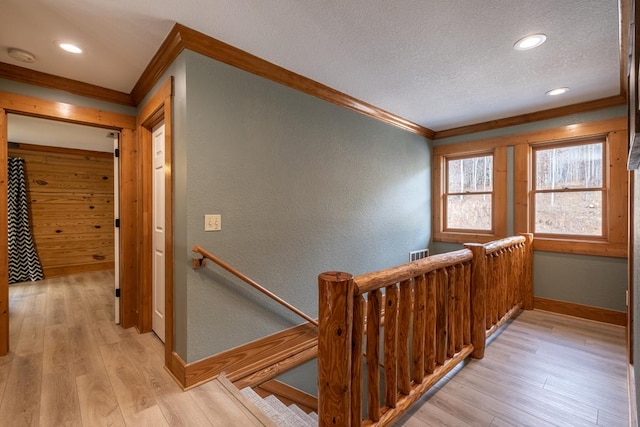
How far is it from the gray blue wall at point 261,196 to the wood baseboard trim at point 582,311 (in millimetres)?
2181

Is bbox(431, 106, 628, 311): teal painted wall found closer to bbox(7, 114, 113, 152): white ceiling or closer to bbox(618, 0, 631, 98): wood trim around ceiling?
bbox(618, 0, 631, 98): wood trim around ceiling

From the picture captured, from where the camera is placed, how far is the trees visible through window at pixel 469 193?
402 centimetres

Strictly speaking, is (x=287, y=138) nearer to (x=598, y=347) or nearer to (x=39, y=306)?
(x=598, y=347)

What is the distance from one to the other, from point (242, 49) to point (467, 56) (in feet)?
5.88

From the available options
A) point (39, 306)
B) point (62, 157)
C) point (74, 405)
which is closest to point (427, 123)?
point (74, 405)

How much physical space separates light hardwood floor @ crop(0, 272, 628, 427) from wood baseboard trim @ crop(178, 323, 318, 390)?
0.33ft

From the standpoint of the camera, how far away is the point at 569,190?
3381 mm

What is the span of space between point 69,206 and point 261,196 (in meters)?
5.21

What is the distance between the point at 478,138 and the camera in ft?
13.2

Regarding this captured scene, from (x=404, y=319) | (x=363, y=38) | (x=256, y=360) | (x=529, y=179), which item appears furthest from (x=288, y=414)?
(x=529, y=179)

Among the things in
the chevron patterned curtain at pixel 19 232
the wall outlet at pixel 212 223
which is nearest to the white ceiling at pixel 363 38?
the wall outlet at pixel 212 223

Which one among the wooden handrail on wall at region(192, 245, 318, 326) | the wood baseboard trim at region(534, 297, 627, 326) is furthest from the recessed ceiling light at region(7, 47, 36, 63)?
the wood baseboard trim at region(534, 297, 627, 326)

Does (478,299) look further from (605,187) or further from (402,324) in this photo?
(605,187)

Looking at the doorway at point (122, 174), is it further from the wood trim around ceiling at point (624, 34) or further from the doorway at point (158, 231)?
the wood trim around ceiling at point (624, 34)
